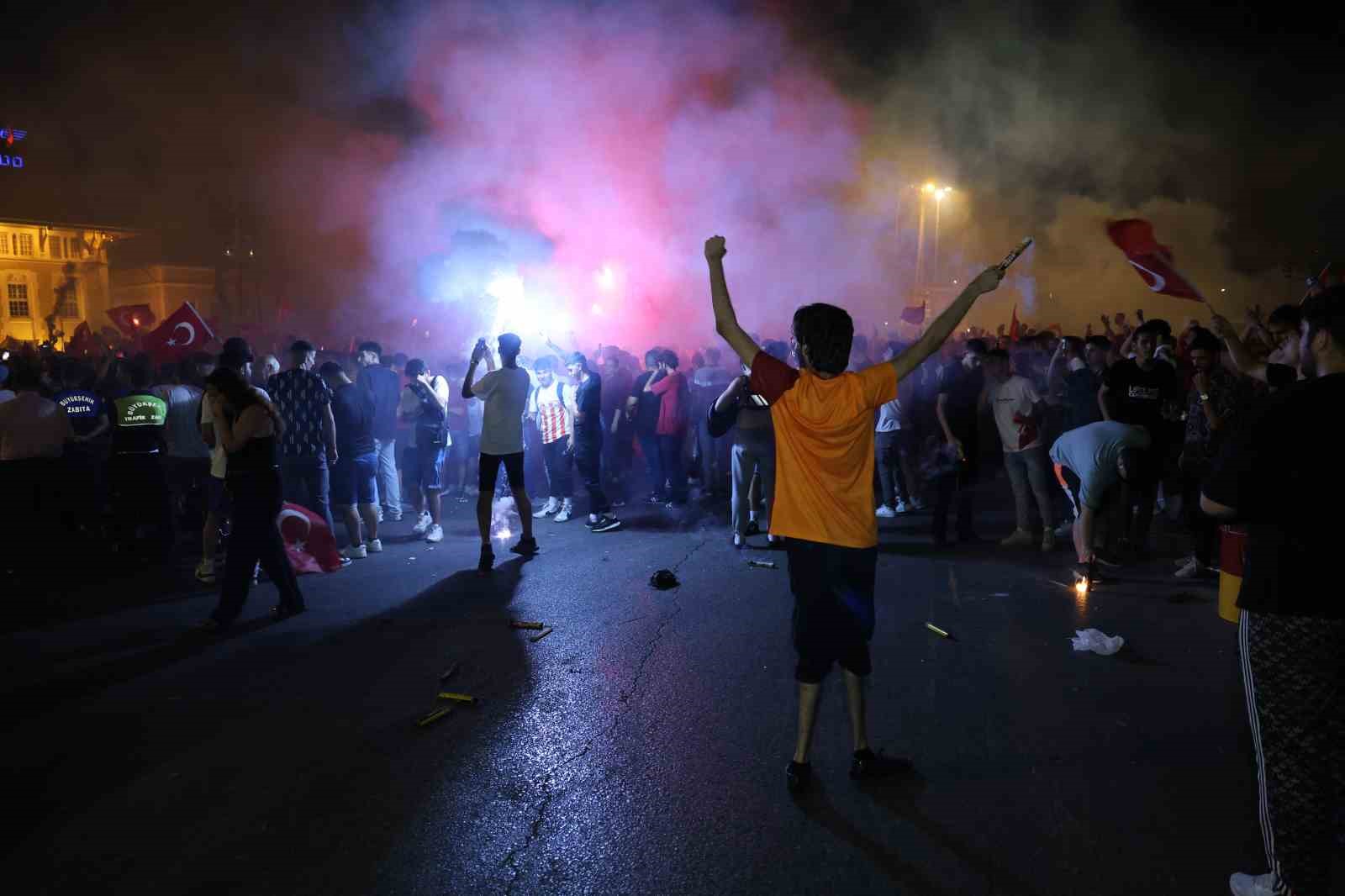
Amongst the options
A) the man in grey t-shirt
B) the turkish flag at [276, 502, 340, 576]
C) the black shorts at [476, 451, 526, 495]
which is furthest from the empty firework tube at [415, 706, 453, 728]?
the man in grey t-shirt

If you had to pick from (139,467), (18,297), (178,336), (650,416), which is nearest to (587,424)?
(650,416)

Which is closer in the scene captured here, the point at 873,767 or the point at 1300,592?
the point at 1300,592

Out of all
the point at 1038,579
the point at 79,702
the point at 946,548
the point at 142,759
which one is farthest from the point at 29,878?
the point at 946,548

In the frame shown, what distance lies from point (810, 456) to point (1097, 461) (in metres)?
3.81

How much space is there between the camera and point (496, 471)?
23.9ft

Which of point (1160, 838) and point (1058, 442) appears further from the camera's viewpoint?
point (1058, 442)

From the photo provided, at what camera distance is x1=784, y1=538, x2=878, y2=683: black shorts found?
3258 mm

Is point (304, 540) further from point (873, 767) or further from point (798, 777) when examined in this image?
point (873, 767)

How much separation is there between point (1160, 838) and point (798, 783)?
47.7 inches

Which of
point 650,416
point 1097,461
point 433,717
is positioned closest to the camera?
point 433,717

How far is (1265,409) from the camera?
7.86 feet

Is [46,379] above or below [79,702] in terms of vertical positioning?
above

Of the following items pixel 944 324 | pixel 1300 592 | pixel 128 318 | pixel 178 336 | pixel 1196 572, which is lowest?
pixel 1196 572

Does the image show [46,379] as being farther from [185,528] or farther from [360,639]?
[360,639]
